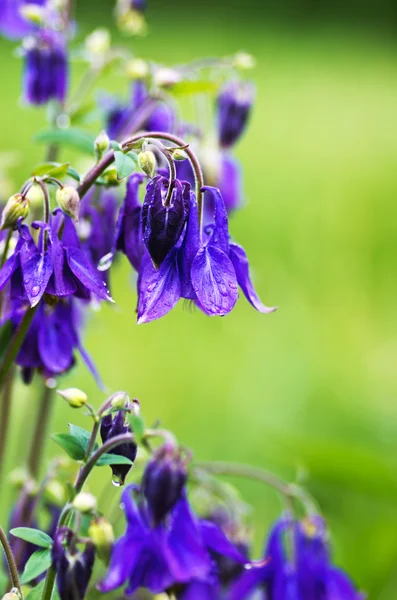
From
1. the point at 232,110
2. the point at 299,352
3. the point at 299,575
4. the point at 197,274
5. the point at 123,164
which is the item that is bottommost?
the point at 299,575

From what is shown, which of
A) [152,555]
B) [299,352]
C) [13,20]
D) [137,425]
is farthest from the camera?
[299,352]

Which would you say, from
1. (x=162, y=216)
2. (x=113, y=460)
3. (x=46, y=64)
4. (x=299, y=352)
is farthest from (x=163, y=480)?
(x=299, y=352)

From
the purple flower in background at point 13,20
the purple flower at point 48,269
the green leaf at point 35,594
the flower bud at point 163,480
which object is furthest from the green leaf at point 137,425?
the purple flower in background at point 13,20

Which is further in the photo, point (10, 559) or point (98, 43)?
point (98, 43)

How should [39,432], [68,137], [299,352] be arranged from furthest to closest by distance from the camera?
1. [299,352]
2. [39,432]
3. [68,137]

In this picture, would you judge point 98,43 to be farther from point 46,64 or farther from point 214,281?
point 214,281

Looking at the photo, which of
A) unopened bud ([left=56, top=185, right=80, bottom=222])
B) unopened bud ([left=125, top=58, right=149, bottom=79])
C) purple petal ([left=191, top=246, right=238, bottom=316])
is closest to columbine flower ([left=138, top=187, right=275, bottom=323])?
purple petal ([left=191, top=246, right=238, bottom=316])
